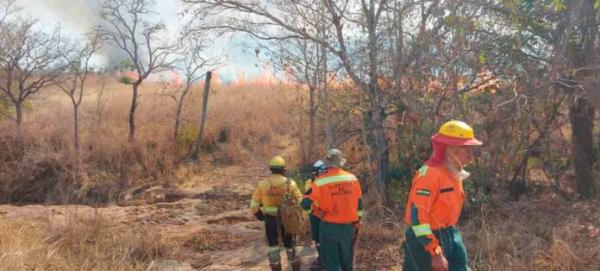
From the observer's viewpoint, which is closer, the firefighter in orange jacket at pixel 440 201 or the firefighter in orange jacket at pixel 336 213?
the firefighter in orange jacket at pixel 440 201

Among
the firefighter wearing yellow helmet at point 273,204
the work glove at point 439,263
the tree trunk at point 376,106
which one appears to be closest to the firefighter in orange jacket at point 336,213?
the firefighter wearing yellow helmet at point 273,204

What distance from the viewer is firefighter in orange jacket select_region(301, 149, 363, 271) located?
5297 millimetres

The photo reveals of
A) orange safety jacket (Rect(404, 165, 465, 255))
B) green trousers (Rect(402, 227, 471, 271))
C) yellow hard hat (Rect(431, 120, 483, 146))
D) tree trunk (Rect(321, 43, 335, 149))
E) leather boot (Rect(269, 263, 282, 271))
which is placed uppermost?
tree trunk (Rect(321, 43, 335, 149))

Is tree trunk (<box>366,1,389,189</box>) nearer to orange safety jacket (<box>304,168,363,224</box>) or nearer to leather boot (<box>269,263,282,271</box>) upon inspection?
leather boot (<box>269,263,282,271</box>)

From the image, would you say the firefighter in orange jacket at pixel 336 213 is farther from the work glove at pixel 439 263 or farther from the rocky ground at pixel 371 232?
the work glove at pixel 439 263

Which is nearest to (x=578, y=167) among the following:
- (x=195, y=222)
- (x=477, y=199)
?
(x=477, y=199)

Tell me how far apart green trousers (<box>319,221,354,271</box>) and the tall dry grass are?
828cm

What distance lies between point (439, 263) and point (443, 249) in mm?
363

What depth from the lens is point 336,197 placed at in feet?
17.4

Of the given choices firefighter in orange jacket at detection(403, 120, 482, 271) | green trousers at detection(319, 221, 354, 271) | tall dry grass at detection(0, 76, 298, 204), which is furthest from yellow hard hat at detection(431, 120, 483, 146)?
tall dry grass at detection(0, 76, 298, 204)

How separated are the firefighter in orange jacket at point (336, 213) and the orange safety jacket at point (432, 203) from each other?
160 cm

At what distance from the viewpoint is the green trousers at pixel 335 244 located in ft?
17.4

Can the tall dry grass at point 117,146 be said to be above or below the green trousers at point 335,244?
above

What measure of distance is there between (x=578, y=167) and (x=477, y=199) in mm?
2060
